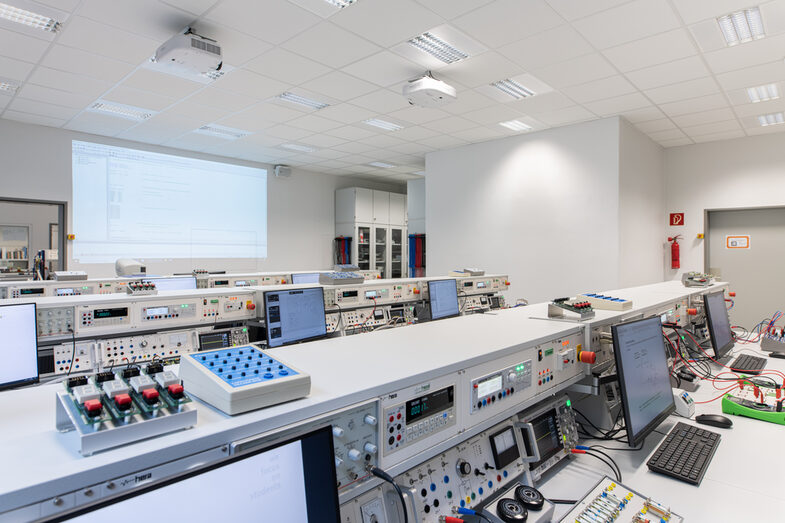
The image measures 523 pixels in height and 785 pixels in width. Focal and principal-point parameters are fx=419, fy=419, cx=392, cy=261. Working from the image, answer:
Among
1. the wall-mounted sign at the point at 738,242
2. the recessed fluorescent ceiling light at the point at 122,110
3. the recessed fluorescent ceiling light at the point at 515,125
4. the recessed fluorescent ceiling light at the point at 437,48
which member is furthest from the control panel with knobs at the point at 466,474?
the wall-mounted sign at the point at 738,242

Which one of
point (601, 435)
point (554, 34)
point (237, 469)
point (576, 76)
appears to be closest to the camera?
point (237, 469)

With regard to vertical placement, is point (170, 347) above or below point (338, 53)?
below

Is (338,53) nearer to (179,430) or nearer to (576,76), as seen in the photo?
(576,76)

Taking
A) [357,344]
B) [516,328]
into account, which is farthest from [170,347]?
[516,328]

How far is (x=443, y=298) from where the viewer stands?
405cm

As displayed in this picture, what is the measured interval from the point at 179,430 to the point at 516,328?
1165mm

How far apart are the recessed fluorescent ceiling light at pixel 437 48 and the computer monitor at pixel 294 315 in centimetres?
204

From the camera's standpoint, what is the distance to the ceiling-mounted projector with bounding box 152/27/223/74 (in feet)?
9.49

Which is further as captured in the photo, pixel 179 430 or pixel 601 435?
pixel 601 435

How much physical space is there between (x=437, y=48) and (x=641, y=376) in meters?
2.89

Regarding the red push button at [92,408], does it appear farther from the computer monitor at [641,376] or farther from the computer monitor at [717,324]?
the computer monitor at [717,324]

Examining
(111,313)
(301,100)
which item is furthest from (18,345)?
(301,100)

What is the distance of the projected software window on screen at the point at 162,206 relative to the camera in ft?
18.8

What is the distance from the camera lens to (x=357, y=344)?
48.1 inches
